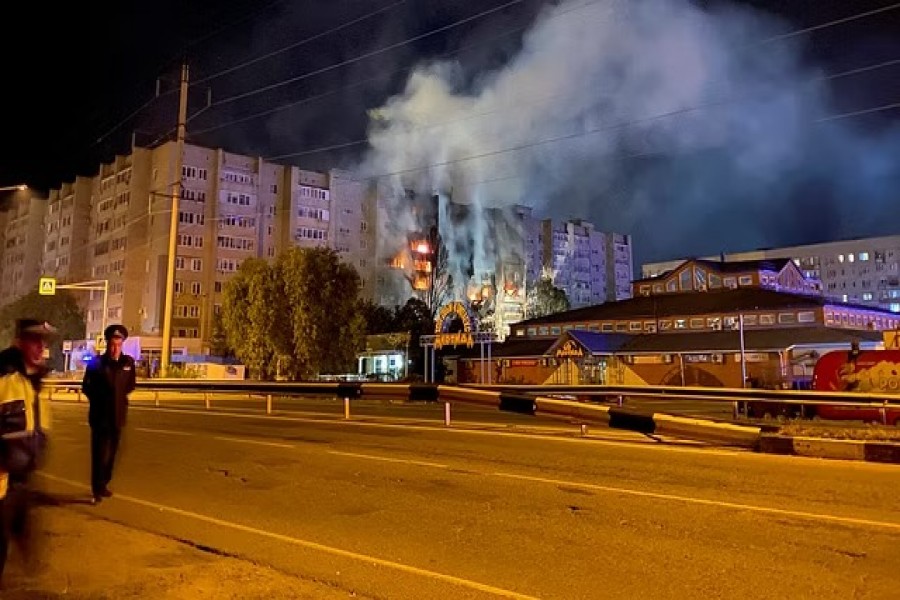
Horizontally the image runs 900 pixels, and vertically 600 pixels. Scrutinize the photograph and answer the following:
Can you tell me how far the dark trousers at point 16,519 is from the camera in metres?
4.96

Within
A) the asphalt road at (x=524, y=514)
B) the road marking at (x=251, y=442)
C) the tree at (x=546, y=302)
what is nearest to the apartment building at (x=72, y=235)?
the tree at (x=546, y=302)

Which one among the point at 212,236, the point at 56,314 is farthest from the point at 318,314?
the point at 56,314

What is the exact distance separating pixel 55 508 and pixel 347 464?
13.3 feet

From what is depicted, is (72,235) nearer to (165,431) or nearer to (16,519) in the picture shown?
(165,431)

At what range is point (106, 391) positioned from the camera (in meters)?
8.40

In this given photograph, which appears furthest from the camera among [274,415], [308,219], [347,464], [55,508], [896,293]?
[896,293]

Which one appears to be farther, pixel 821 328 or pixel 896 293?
pixel 896 293

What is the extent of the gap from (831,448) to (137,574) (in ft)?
37.3

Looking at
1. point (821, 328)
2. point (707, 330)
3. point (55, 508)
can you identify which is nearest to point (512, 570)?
point (55, 508)

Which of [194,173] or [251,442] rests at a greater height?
[194,173]

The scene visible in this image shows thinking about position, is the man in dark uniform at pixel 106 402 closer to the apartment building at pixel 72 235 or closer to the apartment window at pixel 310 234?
the apartment window at pixel 310 234

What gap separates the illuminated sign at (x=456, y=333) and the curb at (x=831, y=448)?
143 ft

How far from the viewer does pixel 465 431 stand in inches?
621

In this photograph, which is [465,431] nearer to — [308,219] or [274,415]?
[274,415]
